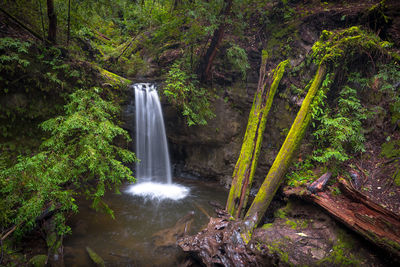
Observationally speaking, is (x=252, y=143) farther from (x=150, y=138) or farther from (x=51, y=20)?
(x=51, y=20)

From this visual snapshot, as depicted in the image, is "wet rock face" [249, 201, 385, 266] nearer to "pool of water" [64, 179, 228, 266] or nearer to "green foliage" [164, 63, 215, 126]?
"pool of water" [64, 179, 228, 266]

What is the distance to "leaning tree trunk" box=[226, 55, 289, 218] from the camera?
528 cm

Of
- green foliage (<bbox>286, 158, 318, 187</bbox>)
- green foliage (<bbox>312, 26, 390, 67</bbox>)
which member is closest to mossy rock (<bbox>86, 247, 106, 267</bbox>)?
green foliage (<bbox>286, 158, 318, 187</bbox>)

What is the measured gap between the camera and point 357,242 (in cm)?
344

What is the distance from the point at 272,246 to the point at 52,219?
4.40m

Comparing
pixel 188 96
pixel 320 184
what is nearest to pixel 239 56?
pixel 188 96

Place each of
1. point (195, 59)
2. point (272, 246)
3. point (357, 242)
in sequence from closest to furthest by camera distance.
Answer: point (357, 242) → point (272, 246) → point (195, 59)

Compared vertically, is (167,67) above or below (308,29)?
below

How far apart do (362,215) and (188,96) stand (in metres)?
5.47

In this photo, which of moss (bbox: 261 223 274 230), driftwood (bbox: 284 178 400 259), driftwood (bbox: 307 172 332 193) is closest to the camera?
driftwood (bbox: 284 178 400 259)

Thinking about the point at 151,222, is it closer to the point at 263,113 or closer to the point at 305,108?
the point at 263,113

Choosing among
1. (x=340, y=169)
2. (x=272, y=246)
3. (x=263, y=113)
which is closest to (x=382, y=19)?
(x=263, y=113)

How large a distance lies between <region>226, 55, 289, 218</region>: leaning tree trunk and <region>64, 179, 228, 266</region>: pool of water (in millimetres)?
942

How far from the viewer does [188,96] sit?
6.82 metres
